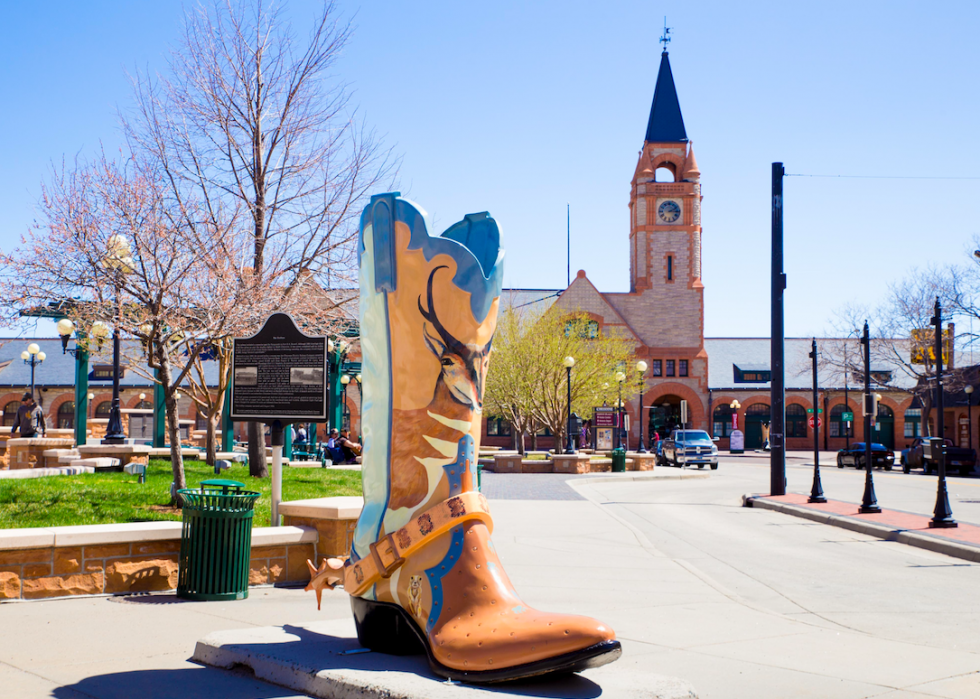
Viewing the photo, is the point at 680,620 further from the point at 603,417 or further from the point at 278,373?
the point at 603,417

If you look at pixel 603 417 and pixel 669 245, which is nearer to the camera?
pixel 603 417

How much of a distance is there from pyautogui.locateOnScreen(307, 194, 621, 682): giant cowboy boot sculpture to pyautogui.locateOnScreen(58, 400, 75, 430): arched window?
54.5 m

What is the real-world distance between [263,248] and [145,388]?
137ft

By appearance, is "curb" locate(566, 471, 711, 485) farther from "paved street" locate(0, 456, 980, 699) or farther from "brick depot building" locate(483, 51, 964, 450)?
"brick depot building" locate(483, 51, 964, 450)

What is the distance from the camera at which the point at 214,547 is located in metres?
6.92

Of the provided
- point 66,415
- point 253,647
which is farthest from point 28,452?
point 66,415

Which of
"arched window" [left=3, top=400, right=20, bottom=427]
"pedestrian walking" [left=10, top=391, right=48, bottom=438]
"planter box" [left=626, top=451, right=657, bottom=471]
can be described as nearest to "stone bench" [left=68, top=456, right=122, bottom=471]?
"pedestrian walking" [left=10, top=391, right=48, bottom=438]

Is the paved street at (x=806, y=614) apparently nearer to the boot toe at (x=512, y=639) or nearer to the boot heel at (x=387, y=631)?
the boot toe at (x=512, y=639)

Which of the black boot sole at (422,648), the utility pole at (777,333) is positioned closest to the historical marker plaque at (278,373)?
the black boot sole at (422,648)

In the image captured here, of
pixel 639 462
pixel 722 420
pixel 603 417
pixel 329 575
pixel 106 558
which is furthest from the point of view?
pixel 722 420

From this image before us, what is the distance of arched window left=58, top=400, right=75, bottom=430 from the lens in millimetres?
53156

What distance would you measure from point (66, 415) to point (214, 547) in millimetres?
52375

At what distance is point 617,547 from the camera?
448 inches

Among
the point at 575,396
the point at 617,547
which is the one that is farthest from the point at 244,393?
the point at 575,396
